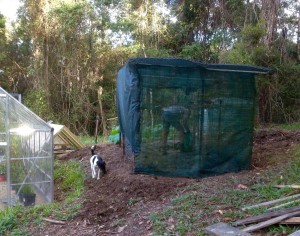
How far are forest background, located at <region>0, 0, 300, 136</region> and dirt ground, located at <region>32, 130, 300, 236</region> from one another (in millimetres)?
5132

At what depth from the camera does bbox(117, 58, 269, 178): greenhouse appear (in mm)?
5953

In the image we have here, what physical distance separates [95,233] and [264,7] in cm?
848

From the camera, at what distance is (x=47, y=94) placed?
1664cm

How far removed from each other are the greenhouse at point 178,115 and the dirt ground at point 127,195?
301 mm

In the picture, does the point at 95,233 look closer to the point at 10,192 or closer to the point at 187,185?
the point at 187,185

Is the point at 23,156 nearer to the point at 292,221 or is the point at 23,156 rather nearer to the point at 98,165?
the point at 98,165

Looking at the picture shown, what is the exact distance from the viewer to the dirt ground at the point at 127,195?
464 cm

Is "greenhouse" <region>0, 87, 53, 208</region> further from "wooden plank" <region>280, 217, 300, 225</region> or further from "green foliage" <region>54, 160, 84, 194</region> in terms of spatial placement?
"wooden plank" <region>280, 217, 300, 225</region>

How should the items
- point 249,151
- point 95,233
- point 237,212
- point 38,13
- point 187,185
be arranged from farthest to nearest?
point 38,13, point 249,151, point 187,185, point 95,233, point 237,212

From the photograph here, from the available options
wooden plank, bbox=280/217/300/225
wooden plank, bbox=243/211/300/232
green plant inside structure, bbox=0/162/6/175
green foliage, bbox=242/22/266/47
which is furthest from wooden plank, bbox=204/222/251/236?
green foliage, bbox=242/22/266/47

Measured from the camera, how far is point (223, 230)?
3695 mm

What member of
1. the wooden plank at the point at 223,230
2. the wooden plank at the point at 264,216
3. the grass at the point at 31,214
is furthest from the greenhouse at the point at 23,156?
the wooden plank at the point at 264,216

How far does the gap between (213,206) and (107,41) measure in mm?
13065

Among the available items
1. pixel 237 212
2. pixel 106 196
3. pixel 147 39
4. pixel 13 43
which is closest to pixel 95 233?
pixel 106 196
